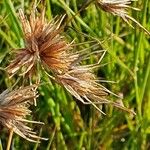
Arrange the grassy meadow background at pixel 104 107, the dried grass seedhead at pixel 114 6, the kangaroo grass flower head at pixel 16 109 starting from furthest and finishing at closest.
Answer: the grassy meadow background at pixel 104 107 < the dried grass seedhead at pixel 114 6 < the kangaroo grass flower head at pixel 16 109

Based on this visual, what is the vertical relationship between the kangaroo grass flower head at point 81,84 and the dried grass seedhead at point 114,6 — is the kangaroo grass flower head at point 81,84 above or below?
below

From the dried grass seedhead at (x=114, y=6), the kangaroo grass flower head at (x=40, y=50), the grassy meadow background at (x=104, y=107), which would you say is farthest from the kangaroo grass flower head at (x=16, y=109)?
the grassy meadow background at (x=104, y=107)

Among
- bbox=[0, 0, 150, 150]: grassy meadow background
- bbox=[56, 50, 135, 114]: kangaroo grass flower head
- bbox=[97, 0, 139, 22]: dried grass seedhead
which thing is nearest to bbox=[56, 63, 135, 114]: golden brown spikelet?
bbox=[56, 50, 135, 114]: kangaroo grass flower head

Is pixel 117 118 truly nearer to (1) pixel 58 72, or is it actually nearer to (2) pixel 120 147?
(2) pixel 120 147

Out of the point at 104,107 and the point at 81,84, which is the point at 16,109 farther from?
the point at 104,107

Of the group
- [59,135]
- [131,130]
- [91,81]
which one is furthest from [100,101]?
[131,130]

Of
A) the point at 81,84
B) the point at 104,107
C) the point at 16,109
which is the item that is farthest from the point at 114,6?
the point at 104,107

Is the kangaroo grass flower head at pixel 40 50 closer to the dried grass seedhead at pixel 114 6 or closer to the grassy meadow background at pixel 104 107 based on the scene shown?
the dried grass seedhead at pixel 114 6
